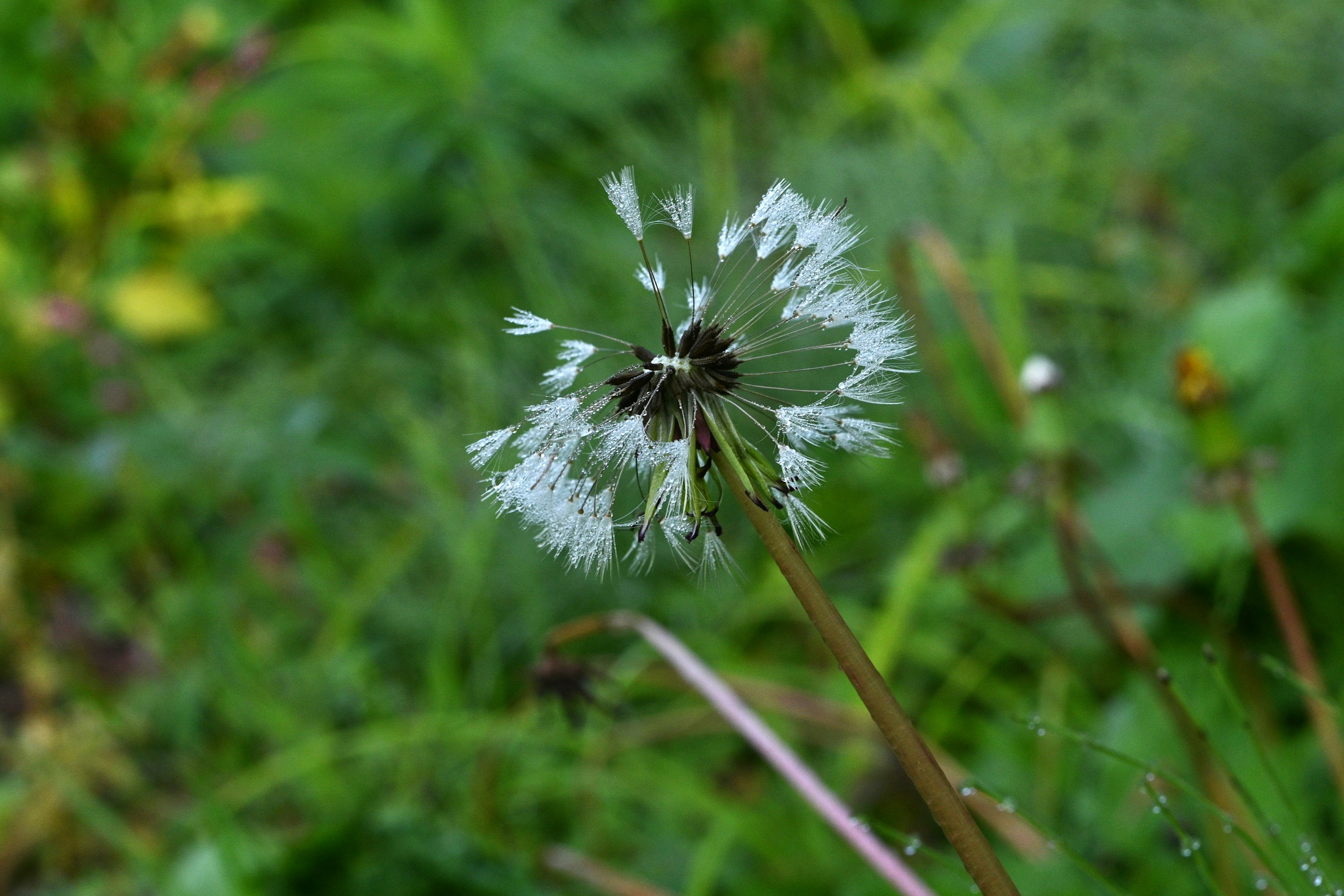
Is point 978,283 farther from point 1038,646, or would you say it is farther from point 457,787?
point 457,787

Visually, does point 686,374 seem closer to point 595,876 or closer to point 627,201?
point 627,201

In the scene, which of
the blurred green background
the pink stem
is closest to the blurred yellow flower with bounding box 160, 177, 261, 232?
the blurred green background

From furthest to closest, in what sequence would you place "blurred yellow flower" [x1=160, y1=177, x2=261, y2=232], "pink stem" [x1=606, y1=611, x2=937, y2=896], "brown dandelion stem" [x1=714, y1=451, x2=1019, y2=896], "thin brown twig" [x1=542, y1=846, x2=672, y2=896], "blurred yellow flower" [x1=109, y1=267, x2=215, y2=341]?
"blurred yellow flower" [x1=160, y1=177, x2=261, y2=232]
"blurred yellow flower" [x1=109, y1=267, x2=215, y2=341]
"thin brown twig" [x1=542, y1=846, x2=672, y2=896]
"pink stem" [x1=606, y1=611, x2=937, y2=896]
"brown dandelion stem" [x1=714, y1=451, x2=1019, y2=896]

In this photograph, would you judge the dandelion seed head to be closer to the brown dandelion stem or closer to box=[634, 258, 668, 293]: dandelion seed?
box=[634, 258, 668, 293]: dandelion seed

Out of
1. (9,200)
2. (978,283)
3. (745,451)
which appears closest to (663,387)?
(745,451)

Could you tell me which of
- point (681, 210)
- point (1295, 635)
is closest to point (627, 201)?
point (681, 210)

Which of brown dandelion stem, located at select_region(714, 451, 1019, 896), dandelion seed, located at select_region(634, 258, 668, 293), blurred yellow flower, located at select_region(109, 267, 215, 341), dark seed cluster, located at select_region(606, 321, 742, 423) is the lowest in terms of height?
brown dandelion stem, located at select_region(714, 451, 1019, 896)
